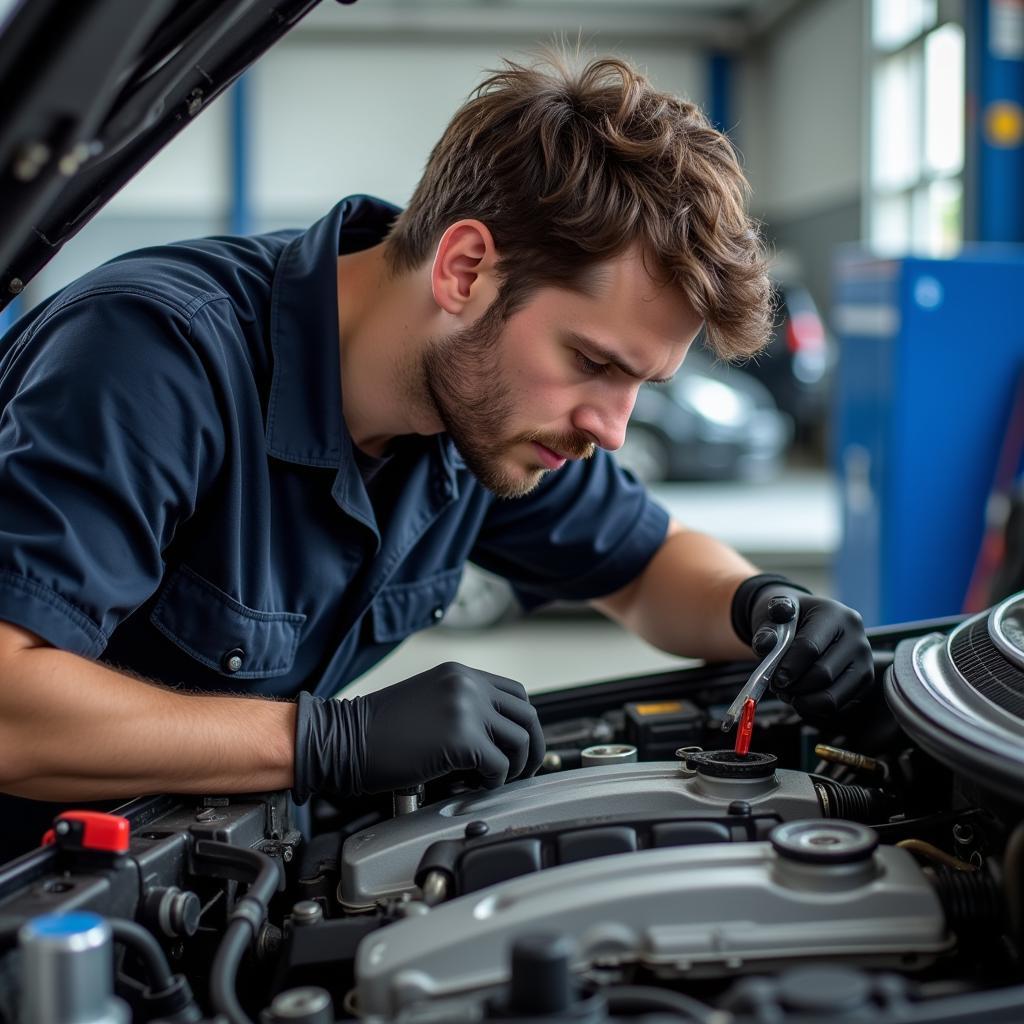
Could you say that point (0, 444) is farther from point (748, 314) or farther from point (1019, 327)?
point (1019, 327)

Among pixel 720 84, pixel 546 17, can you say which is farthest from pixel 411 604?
pixel 720 84

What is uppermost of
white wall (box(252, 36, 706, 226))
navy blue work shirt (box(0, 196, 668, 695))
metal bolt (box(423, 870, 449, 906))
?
white wall (box(252, 36, 706, 226))

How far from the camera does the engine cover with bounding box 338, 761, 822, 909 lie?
37.1 inches

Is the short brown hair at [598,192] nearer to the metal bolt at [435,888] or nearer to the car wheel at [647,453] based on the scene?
the metal bolt at [435,888]

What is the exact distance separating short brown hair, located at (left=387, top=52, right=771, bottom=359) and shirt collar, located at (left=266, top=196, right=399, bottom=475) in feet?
0.32

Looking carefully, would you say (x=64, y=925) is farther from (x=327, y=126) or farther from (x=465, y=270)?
(x=327, y=126)

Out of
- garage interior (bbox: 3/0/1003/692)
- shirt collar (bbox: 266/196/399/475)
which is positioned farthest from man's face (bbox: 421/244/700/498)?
garage interior (bbox: 3/0/1003/692)

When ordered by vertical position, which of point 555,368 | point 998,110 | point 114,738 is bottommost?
point 114,738

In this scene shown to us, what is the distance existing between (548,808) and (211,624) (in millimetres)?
415

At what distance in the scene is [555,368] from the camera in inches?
48.0

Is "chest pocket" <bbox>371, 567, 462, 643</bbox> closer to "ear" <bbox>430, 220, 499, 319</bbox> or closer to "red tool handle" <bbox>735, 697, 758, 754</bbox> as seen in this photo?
"ear" <bbox>430, 220, 499, 319</bbox>

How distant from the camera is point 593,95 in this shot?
1298mm

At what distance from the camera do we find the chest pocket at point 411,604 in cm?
145

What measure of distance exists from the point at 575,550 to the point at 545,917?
0.87 m
